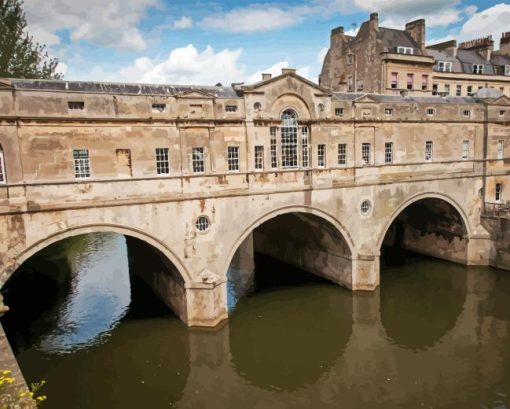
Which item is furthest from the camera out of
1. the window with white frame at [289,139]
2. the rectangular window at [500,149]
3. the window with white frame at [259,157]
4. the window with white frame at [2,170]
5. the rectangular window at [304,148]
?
the rectangular window at [500,149]

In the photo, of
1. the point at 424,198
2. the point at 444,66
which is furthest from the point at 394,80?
the point at 424,198

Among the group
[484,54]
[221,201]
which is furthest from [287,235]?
[484,54]

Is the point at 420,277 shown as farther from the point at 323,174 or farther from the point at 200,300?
the point at 200,300

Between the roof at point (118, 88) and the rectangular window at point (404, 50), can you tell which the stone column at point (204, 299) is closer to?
the roof at point (118, 88)

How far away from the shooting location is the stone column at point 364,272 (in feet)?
82.1

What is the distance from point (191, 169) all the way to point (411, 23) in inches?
1218

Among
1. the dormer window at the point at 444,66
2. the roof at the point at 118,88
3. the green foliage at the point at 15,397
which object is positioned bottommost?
the green foliage at the point at 15,397

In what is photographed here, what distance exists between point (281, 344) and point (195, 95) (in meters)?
12.3

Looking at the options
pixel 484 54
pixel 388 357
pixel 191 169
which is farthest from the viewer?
pixel 484 54

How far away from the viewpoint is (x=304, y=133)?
911 inches

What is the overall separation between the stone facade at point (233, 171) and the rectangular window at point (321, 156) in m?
0.06

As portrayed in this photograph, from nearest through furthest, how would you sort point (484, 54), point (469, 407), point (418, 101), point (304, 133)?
point (469, 407) → point (304, 133) → point (418, 101) → point (484, 54)

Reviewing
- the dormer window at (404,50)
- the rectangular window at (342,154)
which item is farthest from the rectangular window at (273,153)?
the dormer window at (404,50)

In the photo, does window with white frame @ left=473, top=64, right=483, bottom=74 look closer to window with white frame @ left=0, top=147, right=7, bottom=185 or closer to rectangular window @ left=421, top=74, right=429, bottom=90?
rectangular window @ left=421, top=74, right=429, bottom=90
